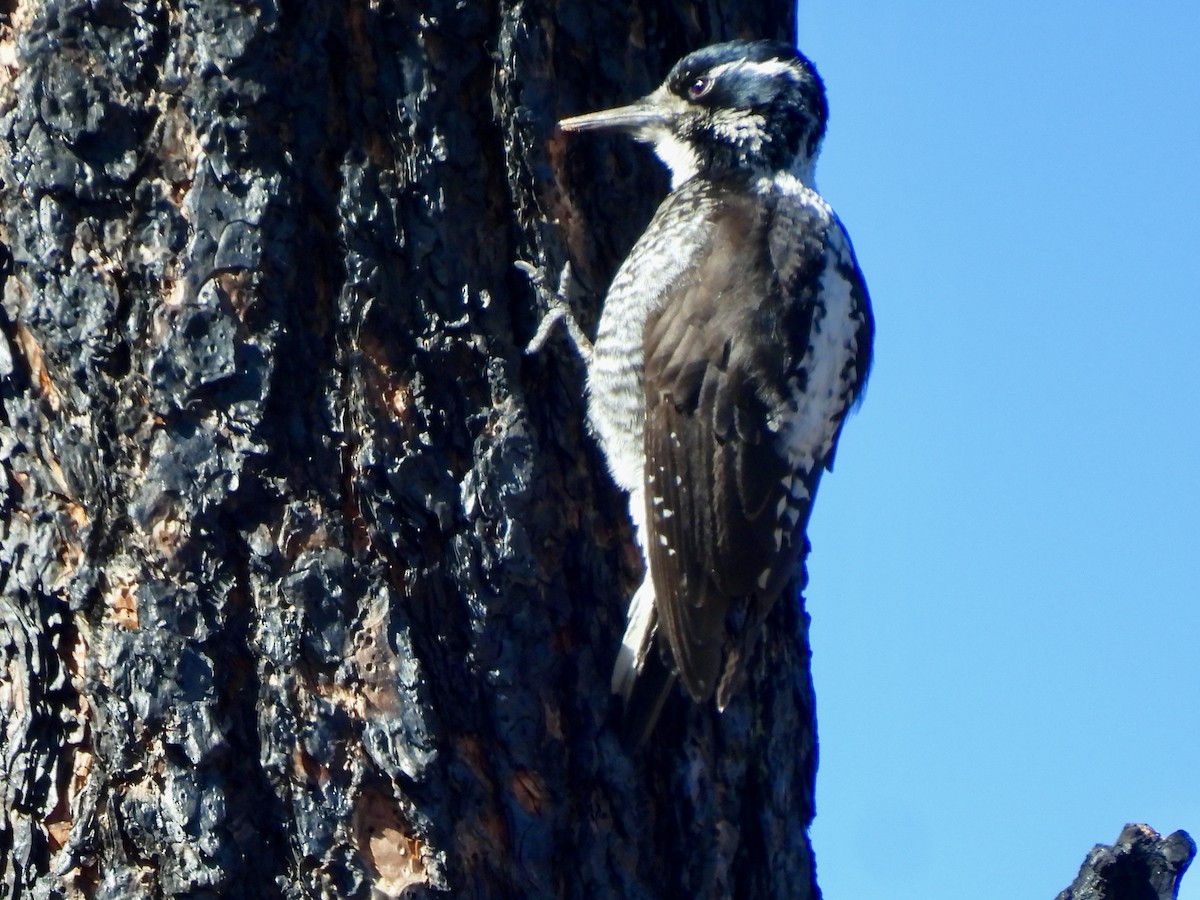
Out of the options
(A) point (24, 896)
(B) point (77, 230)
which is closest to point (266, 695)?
(A) point (24, 896)

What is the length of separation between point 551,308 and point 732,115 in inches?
44.1

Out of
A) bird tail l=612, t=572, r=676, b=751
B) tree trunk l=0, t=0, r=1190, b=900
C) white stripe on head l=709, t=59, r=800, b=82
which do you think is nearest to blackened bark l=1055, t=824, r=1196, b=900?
tree trunk l=0, t=0, r=1190, b=900

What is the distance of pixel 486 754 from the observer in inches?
80.1

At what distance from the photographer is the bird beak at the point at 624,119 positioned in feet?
7.75

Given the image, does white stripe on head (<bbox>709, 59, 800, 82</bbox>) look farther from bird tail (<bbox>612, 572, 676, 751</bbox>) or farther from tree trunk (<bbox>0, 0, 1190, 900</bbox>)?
bird tail (<bbox>612, 572, 676, 751</bbox>)

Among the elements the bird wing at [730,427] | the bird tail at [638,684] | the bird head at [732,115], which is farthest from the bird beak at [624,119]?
the bird tail at [638,684]

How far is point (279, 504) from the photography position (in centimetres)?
202

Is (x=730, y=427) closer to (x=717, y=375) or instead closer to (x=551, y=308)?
(x=717, y=375)

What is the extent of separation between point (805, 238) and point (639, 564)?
950 mm

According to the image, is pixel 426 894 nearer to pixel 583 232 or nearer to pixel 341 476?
pixel 341 476

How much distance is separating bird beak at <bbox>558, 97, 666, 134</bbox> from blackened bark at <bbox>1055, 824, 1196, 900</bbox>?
1.56m

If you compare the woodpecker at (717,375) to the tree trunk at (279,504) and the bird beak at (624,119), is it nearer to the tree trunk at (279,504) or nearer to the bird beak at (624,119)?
the bird beak at (624,119)

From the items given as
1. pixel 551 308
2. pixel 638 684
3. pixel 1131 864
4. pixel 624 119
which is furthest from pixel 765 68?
pixel 1131 864

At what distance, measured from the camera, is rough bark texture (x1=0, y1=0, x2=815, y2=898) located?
1961 millimetres
